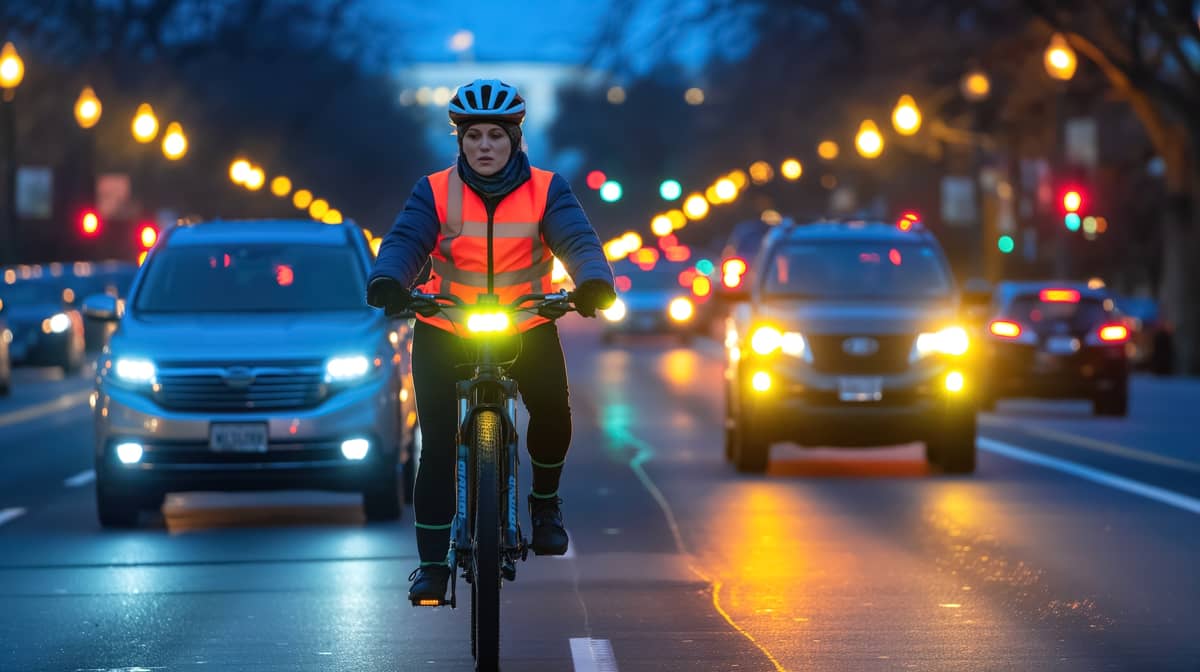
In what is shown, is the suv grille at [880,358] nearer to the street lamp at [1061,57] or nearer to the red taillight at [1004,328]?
the red taillight at [1004,328]

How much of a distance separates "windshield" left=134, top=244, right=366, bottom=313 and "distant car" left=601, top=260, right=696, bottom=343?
4238 cm

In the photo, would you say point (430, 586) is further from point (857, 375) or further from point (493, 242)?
point (857, 375)

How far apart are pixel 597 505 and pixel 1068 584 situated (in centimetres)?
518

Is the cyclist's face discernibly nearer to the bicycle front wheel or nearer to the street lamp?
the bicycle front wheel

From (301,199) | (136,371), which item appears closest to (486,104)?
(136,371)

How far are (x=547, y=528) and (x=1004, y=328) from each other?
20.8 metres

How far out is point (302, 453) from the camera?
15016 mm

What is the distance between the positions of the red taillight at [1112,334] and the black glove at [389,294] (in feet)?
69.1

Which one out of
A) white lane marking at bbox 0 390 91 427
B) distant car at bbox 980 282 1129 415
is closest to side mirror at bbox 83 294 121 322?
white lane marking at bbox 0 390 91 427

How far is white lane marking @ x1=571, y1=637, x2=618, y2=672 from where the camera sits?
9.61m

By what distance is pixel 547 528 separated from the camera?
9.46m

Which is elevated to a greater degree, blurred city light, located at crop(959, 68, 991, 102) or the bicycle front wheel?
blurred city light, located at crop(959, 68, 991, 102)

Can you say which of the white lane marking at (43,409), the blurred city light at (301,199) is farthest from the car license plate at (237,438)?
the blurred city light at (301,199)

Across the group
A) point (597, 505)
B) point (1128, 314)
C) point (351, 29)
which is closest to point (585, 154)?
point (351, 29)
